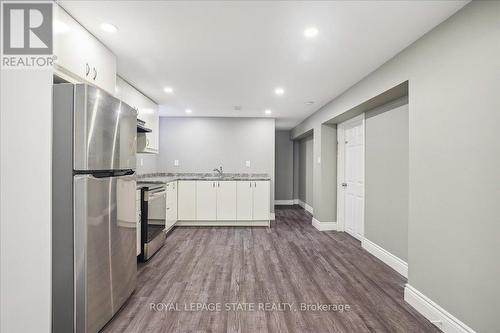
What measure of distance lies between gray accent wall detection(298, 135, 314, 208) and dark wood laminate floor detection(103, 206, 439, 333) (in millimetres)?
A: 2551

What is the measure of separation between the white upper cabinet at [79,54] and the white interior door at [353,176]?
3.54m

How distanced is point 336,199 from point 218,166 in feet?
8.92

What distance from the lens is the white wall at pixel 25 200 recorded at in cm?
141

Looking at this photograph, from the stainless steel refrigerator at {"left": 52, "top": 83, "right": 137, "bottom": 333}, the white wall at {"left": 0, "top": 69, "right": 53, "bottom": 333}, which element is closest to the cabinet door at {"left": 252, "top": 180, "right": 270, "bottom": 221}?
the stainless steel refrigerator at {"left": 52, "top": 83, "right": 137, "bottom": 333}

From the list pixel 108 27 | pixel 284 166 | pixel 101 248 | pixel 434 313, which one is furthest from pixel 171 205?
pixel 284 166

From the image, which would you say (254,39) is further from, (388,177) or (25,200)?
(388,177)

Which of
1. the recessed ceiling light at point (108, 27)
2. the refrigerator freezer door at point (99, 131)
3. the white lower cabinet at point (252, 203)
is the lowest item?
the white lower cabinet at point (252, 203)

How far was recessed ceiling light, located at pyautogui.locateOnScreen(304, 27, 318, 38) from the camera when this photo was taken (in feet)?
6.41

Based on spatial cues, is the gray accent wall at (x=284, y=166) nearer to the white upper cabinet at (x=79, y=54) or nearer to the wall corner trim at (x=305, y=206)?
the wall corner trim at (x=305, y=206)

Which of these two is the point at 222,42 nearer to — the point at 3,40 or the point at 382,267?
the point at 3,40

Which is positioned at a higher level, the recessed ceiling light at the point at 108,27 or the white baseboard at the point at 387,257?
the recessed ceiling light at the point at 108,27

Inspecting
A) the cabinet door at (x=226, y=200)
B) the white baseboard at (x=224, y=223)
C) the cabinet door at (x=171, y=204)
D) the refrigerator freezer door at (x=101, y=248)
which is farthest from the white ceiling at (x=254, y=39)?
the white baseboard at (x=224, y=223)

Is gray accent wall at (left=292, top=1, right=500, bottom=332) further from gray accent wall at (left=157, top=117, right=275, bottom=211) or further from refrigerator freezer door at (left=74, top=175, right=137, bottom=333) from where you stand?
gray accent wall at (left=157, top=117, right=275, bottom=211)

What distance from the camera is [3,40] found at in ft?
4.94
